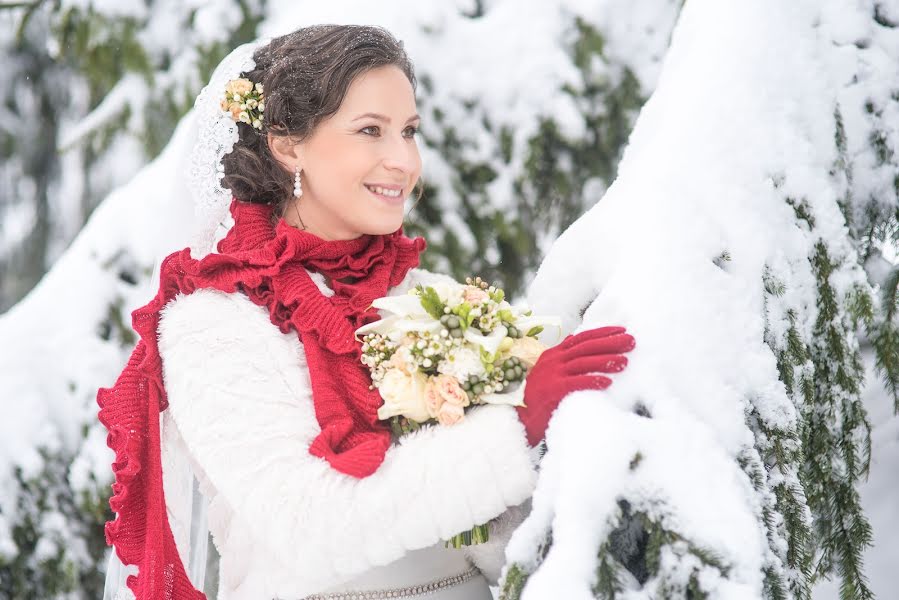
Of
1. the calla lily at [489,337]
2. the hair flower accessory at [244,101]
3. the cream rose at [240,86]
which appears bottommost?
the calla lily at [489,337]

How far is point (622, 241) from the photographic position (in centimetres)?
141

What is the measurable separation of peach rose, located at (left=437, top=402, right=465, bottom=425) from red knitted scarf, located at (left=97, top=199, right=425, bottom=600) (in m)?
0.19

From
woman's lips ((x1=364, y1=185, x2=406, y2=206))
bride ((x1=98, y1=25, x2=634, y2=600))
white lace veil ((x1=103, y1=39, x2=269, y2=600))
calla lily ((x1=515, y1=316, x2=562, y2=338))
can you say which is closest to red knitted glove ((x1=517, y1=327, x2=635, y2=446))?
bride ((x1=98, y1=25, x2=634, y2=600))

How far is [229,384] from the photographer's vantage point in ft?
5.48

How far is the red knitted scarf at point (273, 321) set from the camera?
5.75 feet

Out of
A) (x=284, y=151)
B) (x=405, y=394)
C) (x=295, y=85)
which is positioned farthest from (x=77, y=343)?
(x=405, y=394)

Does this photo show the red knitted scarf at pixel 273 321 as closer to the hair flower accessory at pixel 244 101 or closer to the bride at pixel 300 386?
the bride at pixel 300 386

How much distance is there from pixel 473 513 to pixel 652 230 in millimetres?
528

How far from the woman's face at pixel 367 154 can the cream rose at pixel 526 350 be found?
509 mm

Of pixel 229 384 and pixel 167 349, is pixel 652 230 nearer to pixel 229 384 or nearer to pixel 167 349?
pixel 229 384

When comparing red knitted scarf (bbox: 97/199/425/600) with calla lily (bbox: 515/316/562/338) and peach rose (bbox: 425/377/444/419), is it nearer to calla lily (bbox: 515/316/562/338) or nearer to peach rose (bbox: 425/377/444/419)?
peach rose (bbox: 425/377/444/419)

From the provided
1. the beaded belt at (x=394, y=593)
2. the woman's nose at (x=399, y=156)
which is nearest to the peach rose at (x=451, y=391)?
the beaded belt at (x=394, y=593)

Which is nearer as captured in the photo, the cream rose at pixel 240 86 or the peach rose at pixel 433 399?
the peach rose at pixel 433 399

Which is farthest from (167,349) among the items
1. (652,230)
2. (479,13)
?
(479,13)
